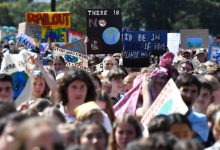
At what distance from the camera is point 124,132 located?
23.4ft

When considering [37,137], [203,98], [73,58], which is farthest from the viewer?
[73,58]

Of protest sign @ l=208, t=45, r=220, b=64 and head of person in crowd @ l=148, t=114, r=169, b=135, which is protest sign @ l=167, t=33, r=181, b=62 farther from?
head of person in crowd @ l=148, t=114, r=169, b=135

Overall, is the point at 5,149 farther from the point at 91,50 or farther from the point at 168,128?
the point at 91,50

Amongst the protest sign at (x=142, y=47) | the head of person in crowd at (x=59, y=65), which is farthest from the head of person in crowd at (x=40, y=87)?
the protest sign at (x=142, y=47)

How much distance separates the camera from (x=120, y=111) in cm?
926

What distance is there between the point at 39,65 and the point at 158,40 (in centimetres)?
501

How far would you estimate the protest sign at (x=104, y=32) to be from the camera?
15.6 meters

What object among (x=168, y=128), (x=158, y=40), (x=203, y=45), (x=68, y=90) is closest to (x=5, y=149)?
(x=168, y=128)

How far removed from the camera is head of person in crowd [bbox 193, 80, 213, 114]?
8953 millimetres

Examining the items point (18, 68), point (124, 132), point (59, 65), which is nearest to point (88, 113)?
→ point (124, 132)

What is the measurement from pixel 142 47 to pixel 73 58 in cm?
129

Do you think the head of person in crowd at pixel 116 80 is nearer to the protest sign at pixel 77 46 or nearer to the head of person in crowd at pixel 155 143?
the head of person in crowd at pixel 155 143

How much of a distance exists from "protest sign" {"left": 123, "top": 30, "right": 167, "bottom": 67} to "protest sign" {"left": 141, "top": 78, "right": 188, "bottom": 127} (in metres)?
5.67

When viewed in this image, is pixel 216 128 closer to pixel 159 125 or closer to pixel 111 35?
pixel 159 125
